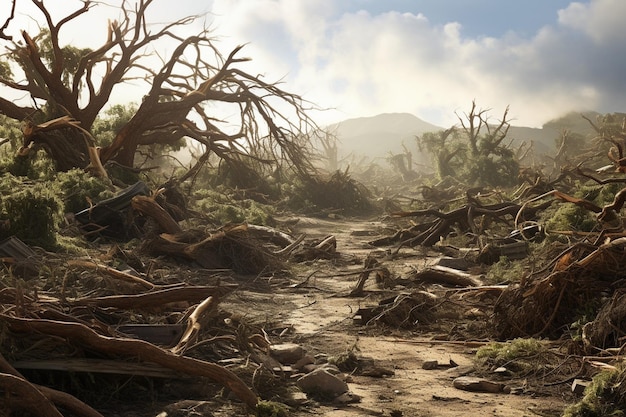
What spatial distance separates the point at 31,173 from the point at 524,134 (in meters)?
88.6

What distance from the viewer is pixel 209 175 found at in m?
24.0

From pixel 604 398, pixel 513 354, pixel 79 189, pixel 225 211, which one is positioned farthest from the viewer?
pixel 225 211

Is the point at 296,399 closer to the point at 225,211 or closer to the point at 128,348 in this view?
the point at 128,348

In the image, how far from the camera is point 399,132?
16950 cm

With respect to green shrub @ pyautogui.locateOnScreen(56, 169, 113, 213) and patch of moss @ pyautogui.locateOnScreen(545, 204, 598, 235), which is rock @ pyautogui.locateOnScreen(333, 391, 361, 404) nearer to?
patch of moss @ pyautogui.locateOnScreen(545, 204, 598, 235)

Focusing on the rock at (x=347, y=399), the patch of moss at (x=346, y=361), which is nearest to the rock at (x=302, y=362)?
the patch of moss at (x=346, y=361)

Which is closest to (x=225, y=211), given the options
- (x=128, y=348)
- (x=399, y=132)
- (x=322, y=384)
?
(x=322, y=384)

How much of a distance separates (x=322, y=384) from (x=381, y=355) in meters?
1.43

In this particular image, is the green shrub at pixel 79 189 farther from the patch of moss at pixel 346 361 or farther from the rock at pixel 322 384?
the rock at pixel 322 384

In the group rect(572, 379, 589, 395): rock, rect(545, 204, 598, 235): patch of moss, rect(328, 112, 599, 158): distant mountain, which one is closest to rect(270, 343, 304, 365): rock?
rect(572, 379, 589, 395): rock

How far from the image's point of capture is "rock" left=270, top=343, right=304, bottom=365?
5.49 m

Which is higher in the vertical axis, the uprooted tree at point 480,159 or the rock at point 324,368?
the uprooted tree at point 480,159

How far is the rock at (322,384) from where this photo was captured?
478 cm

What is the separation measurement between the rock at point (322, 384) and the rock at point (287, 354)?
24.9 inches
